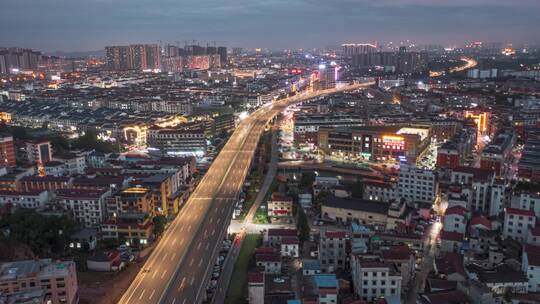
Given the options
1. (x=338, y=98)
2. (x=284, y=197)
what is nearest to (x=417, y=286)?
(x=284, y=197)

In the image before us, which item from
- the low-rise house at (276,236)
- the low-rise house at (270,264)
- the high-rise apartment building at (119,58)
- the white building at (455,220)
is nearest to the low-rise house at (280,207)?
the low-rise house at (276,236)

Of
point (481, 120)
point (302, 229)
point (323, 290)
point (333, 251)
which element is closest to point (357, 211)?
point (302, 229)

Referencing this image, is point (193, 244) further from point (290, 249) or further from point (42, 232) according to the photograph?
point (42, 232)

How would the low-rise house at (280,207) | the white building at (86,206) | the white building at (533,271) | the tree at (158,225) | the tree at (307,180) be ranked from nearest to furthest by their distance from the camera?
the white building at (533,271), the tree at (158,225), the white building at (86,206), the low-rise house at (280,207), the tree at (307,180)

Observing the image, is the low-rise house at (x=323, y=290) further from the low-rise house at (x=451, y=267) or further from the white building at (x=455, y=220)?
the white building at (x=455, y=220)

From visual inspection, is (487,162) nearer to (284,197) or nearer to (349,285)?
(284,197)

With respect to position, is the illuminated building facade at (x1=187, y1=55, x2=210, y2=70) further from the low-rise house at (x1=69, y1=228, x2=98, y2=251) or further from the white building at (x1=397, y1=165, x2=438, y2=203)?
the low-rise house at (x1=69, y1=228, x2=98, y2=251)
